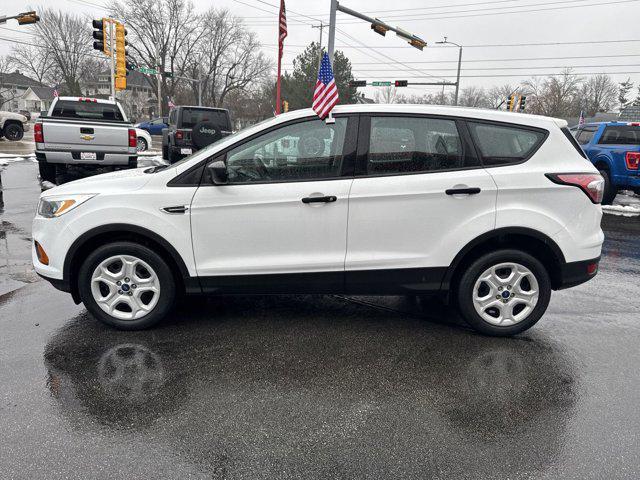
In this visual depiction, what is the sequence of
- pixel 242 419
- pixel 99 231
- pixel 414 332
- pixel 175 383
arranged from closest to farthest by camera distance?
pixel 242 419 < pixel 175 383 < pixel 99 231 < pixel 414 332

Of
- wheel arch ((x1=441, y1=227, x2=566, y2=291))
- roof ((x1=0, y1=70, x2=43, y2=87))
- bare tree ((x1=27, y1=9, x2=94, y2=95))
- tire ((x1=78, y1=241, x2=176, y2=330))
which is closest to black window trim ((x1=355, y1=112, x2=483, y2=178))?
wheel arch ((x1=441, y1=227, x2=566, y2=291))

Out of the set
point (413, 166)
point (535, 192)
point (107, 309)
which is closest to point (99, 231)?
point (107, 309)

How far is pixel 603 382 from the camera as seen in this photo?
349cm

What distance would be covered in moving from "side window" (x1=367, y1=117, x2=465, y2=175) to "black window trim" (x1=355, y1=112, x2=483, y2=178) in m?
0.02

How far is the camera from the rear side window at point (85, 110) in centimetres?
1162

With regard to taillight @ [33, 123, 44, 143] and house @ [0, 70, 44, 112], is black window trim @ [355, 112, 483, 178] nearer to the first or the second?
taillight @ [33, 123, 44, 143]

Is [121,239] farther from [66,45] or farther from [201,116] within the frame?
[66,45]

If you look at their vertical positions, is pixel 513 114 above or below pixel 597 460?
above

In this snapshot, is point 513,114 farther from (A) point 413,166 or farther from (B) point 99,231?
(B) point 99,231

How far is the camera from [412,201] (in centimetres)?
393

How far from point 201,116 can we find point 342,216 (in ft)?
42.4

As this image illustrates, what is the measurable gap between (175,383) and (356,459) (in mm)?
1408

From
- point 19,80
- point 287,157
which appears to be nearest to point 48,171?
point 287,157

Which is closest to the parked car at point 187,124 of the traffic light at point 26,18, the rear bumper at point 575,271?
the rear bumper at point 575,271
